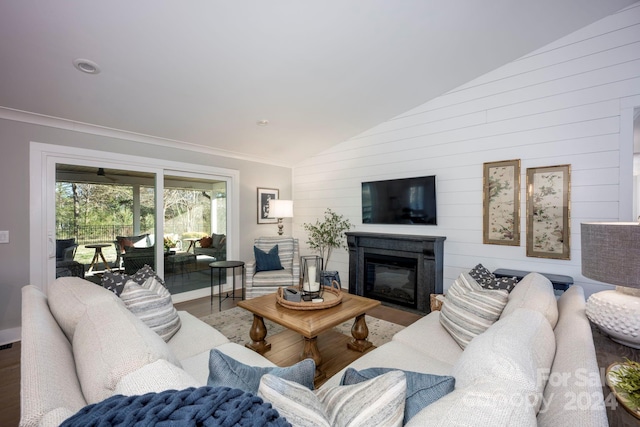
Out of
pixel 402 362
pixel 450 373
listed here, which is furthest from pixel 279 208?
pixel 450 373

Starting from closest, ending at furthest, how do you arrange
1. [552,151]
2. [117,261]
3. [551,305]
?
[551,305], [552,151], [117,261]

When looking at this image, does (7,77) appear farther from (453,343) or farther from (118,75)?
(453,343)

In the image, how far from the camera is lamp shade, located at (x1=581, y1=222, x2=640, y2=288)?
946mm

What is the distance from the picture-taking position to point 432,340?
1895mm

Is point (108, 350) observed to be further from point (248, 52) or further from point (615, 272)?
point (248, 52)

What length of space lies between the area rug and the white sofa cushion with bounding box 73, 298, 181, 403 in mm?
1926

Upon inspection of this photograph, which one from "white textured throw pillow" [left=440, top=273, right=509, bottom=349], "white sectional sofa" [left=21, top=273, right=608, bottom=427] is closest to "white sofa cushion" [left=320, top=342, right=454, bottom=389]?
"white textured throw pillow" [left=440, top=273, right=509, bottom=349]

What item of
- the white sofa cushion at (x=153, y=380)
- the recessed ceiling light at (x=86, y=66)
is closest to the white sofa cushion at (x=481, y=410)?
the white sofa cushion at (x=153, y=380)

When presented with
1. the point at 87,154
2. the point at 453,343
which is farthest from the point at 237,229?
the point at 453,343

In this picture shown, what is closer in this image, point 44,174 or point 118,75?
point 118,75

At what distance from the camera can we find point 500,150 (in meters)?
3.17

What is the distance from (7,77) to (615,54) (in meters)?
5.50

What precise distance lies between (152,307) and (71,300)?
1.87 ft

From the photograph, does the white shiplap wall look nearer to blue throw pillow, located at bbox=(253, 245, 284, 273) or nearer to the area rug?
the area rug
